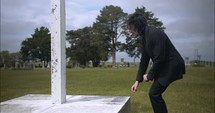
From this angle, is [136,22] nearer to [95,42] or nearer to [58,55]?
[58,55]

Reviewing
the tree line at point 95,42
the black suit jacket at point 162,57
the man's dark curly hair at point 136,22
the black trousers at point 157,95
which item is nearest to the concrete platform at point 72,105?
the black trousers at point 157,95

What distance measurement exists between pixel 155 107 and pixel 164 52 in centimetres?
78

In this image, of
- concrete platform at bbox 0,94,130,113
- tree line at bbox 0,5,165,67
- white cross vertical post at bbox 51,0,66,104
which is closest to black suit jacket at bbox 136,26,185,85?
concrete platform at bbox 0,94,130,113

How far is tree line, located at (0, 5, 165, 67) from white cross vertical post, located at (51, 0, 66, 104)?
177 ft

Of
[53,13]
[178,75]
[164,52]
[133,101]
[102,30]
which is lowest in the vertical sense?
[133,101]

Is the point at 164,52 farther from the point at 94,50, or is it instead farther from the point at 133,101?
the point at 94,50

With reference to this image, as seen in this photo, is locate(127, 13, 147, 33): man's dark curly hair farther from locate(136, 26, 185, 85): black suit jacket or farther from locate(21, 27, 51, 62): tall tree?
locate(21, 27, 51, 62): tall tree

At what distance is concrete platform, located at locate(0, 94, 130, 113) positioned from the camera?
14.3 feet

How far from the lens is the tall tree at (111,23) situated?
Answer: 62.4 meters

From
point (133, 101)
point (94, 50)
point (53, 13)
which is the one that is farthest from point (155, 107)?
point (94, 50)

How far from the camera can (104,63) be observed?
234ft

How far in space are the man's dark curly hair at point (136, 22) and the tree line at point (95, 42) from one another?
54.6 meters

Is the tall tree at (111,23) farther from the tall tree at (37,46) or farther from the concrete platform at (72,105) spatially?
the concrete platform at (72,105)

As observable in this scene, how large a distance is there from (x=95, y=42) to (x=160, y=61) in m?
61.0
